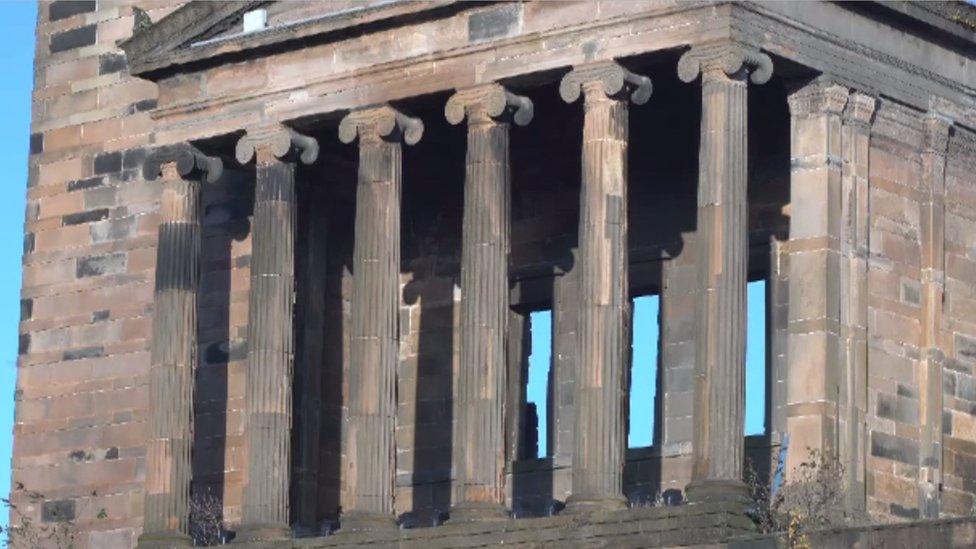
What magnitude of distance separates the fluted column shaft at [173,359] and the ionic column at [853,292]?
866 cm

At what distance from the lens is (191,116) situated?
4119 cm

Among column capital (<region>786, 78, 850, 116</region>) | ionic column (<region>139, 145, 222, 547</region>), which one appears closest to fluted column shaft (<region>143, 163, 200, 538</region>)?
ionic column (<region>139, 145, 222, 547</region>)

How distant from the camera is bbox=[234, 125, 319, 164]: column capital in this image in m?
40.2

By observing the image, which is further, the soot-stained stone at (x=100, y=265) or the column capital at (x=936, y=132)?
the soot-stained stone at (x=100, y=265)

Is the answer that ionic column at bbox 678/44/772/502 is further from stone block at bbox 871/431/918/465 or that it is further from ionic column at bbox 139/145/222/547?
ionic column at bbox 139/145/222/547

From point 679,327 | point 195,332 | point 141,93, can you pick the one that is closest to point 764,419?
point 679,327

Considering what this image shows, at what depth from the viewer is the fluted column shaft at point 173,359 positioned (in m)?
40.2

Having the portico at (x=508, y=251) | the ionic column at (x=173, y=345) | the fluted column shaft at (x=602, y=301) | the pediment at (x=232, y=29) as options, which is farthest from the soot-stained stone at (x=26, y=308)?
the fluted column shaft at (x=602, y=301)

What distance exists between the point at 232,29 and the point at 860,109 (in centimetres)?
847

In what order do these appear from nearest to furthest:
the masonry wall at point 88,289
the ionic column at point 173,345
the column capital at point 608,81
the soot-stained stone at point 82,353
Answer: the column capital at point 608,81 → the ionic column at point 173,345 → the masonry wall at point 88,289 → the soot-stained stone at point 82,353

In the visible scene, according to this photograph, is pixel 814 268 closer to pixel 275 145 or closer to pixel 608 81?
pixel 608 81

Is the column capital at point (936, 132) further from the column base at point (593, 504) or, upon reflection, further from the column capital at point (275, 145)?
the column capital at point (275, 145)

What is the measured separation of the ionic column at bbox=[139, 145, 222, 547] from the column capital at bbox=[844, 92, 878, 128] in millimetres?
8542

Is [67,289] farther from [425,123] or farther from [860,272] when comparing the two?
[860,272]
